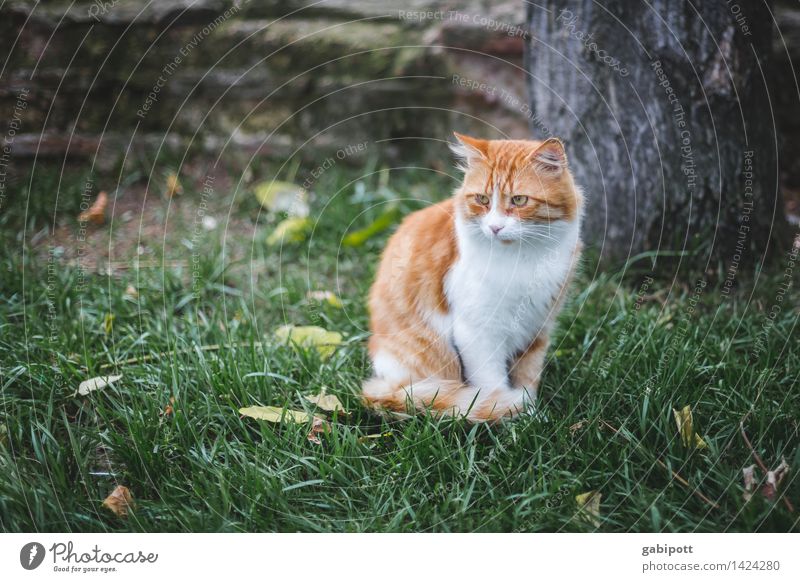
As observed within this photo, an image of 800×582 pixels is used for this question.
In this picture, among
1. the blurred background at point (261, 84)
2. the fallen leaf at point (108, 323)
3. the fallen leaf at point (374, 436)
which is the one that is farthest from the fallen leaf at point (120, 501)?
the blurred background at point (261, 84)

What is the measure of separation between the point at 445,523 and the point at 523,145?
4.75ft

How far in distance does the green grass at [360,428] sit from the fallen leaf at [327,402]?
1.4 inches

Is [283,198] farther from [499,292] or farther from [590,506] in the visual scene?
[590,506]

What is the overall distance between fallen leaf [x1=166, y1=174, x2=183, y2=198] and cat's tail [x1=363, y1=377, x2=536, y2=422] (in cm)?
256

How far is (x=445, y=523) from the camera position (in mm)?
2039

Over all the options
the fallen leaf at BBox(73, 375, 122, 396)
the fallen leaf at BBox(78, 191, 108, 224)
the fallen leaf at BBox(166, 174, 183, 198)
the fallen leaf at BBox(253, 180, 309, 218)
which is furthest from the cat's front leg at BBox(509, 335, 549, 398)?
the fallen leaf at BBox(78, 191, 108, 224)

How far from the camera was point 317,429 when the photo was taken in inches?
94.2

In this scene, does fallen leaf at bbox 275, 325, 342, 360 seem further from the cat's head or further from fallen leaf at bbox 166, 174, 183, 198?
fallen leaf at bbox 166, 174, 183, 198

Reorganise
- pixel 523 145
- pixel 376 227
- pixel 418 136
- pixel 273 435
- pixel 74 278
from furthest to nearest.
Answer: pixel 418 136
pixel 376 227
pixel 74 278
pixel 523 145
pixel 273 435

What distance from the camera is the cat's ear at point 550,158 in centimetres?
227

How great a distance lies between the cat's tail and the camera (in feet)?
Result: 7.80
